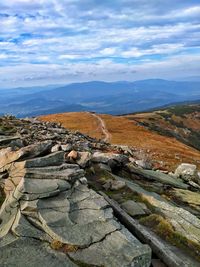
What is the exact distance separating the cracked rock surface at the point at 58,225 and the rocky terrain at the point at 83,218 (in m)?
0.04

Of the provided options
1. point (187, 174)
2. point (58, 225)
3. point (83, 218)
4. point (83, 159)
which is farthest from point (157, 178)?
point (58, 225)

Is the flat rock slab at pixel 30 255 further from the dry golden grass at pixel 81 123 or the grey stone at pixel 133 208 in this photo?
the dry golden grass at pixel 81 123

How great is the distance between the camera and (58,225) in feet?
59.8

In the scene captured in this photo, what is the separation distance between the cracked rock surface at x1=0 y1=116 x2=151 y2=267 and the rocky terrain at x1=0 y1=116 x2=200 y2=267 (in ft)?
0.12

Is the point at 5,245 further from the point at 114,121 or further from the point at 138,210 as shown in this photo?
the point at 114,121

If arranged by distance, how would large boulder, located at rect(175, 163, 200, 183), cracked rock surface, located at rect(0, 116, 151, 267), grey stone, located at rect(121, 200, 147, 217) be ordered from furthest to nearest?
1. large boulder, located at rect(175, 163, 200, 183)
2. grey stone, located at rect(121, 200, 147, 217)
3. cracked rock surface, located at rect(0, 116, 151, 267)

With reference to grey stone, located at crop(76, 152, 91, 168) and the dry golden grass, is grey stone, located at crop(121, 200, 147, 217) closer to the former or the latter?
grey stone, located at crop(76, 152, 91, 168)

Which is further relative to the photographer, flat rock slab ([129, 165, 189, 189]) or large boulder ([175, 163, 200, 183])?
large boulder ([175, 163, 200, 183])

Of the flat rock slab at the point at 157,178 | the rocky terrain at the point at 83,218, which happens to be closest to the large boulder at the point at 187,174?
the flat rock slab at the point at 157,178

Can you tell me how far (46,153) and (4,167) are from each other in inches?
125

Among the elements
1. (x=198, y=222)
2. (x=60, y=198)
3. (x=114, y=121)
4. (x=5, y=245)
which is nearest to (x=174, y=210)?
(x=198, y=222)

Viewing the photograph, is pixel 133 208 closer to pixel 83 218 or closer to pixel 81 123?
pixel 83 218

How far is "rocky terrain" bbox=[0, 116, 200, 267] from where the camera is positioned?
1659cm

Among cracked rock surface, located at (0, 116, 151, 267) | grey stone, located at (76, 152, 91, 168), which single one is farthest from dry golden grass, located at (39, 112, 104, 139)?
cracked rock surface, located at (0, 116, 151, 267)
